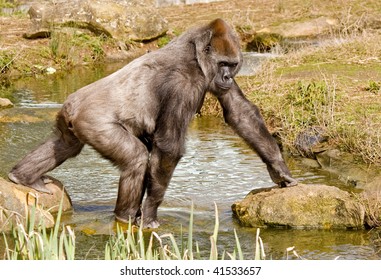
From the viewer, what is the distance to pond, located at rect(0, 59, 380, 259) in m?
5.89

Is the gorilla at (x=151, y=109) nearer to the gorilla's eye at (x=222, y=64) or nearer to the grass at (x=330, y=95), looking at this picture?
the gorilla's eye at (x=222, y=64)

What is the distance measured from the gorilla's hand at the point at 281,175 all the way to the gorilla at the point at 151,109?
0.80 meters

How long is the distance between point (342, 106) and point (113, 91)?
3625 mm

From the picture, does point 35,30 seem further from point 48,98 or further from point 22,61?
point 48,98

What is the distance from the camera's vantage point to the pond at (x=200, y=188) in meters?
5.89

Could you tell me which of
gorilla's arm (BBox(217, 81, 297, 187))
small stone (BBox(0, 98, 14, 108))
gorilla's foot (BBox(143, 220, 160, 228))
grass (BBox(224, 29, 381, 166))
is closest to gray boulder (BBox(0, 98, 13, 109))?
small stone (BBox(0, 98, 14, 108))

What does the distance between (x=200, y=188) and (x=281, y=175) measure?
998 mm

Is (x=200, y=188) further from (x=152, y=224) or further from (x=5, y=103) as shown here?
(x=5, y=103)

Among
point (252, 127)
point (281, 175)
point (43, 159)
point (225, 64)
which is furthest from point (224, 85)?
point (43, 159)

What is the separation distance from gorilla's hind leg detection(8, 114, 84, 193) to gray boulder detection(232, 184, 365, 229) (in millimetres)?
1479

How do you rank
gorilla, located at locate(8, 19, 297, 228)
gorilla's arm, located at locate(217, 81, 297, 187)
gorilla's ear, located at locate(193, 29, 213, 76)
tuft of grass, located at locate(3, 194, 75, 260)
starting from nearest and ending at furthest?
tuft of grass, located at locate(3, 194, 75, 260), gorilla, located at locate(8, 19, 297, 228), gorilla's ear, located at locate(193, 29, 213, 76), gorilla's arm, located at locate(217, 81, 297, 187)

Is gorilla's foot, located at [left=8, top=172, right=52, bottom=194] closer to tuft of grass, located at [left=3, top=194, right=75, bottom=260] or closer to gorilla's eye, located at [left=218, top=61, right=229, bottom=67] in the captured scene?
gorilla's eye, located at [left=218, top=61, right=229, bottom=67]

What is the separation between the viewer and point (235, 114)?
673cm

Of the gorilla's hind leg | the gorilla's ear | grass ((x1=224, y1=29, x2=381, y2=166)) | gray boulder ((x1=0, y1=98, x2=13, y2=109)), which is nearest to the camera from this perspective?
the gorilla's ear
